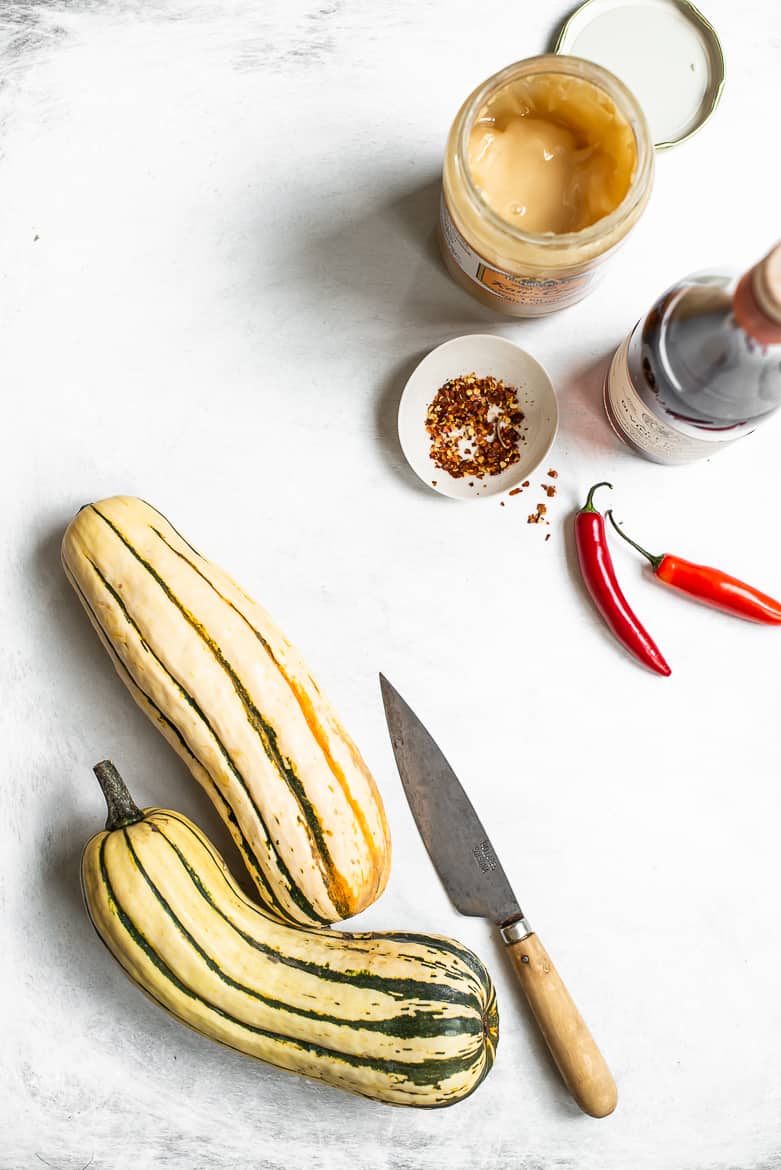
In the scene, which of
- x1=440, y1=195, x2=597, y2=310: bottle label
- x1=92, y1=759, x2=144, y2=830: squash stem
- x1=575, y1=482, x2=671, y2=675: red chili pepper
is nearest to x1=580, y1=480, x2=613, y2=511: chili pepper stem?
x1=575, y1=482, x2=671, y2=675: red chili pepper

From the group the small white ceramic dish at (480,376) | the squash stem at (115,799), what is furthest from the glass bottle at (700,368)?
the squash stem at (115,799)

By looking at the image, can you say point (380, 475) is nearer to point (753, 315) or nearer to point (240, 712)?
point (240, 712)

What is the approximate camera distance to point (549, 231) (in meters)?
0.96

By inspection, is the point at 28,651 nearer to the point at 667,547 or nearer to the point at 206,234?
the point at 206,234

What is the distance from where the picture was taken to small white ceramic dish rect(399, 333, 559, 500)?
44.1 inches

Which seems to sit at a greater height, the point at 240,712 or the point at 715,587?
the point at 240,712

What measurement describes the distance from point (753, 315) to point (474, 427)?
0.43 meters

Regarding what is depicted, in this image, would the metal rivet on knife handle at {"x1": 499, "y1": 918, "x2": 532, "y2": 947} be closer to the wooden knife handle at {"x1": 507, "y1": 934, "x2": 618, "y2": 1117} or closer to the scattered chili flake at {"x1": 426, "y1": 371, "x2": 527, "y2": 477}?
the wooden knife handle at {"x1": 507, "y1": 934, "x2": 618, "y2": 1117}

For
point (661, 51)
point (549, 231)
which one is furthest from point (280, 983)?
point (661, 51)

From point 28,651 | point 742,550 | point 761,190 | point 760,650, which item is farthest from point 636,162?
point 28,651

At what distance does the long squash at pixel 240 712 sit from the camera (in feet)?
3.21

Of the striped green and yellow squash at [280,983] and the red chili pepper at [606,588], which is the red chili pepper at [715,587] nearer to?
the red chili pepper at [606,588]

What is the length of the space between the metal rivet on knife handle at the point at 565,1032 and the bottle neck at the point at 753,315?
0.74 m

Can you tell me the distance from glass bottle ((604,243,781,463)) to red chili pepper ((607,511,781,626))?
14 cm
